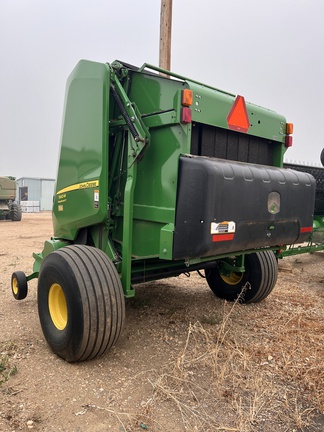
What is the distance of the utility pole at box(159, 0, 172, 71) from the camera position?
24.2ft

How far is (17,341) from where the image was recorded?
3207 millimetres

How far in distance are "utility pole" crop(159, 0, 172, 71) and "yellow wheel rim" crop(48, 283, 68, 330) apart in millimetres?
5596

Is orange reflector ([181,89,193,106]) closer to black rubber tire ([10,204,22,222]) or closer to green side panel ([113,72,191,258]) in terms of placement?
green side panel ([113,72,191,258])

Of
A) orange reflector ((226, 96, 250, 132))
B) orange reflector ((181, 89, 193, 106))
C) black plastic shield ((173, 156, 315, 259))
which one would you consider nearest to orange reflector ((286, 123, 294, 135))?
orange reflector ((226, 96, 250, 132))

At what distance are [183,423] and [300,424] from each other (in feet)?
2.21

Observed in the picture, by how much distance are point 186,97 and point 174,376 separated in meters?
1.99

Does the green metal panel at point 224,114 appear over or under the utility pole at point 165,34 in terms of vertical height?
under

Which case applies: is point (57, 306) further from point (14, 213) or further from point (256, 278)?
point (14, 213)

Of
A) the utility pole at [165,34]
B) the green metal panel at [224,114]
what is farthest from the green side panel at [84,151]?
the utility pole at [165,34]

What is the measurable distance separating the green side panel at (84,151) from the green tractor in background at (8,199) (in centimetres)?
1529

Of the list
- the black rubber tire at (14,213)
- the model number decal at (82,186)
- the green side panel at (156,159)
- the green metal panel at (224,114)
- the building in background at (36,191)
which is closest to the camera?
the green side panel at (156,159)

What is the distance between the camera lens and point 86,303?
2.68m

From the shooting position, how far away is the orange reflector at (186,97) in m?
2.72

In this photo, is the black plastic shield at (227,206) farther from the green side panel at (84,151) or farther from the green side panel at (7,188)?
the green side panel at (7,188)
